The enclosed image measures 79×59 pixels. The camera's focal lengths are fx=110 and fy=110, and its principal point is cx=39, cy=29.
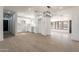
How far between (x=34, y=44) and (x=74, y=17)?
1.20 m

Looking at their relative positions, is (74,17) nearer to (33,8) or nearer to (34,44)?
(33,8)

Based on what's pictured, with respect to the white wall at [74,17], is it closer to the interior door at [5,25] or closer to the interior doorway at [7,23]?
the interior doorway at [7,23]

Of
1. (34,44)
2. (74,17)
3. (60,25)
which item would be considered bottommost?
(34,44)

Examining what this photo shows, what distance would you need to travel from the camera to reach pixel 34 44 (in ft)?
9.07

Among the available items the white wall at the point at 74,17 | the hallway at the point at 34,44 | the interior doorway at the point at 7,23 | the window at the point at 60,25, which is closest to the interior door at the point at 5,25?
the interior doorway at the point at 7,23

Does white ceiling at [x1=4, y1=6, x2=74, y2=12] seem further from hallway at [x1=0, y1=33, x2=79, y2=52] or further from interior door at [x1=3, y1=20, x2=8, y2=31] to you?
hallway at [x1=0, y1=33, x2=79, y2=52]

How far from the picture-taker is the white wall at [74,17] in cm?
270

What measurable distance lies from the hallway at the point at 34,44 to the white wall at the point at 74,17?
8.9 inches

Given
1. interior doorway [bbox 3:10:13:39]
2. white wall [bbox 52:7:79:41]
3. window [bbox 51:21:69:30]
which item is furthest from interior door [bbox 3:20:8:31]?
white wall [bbox 52:7:79:41]

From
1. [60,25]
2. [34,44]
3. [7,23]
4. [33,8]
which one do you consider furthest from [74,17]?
[7,23]

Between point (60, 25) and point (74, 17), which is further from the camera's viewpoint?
point (60, 25)

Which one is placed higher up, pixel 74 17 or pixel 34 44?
pixel 74 17

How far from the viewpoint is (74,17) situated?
272cm

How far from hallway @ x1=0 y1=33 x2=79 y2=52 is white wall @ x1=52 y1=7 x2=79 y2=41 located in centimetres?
22
